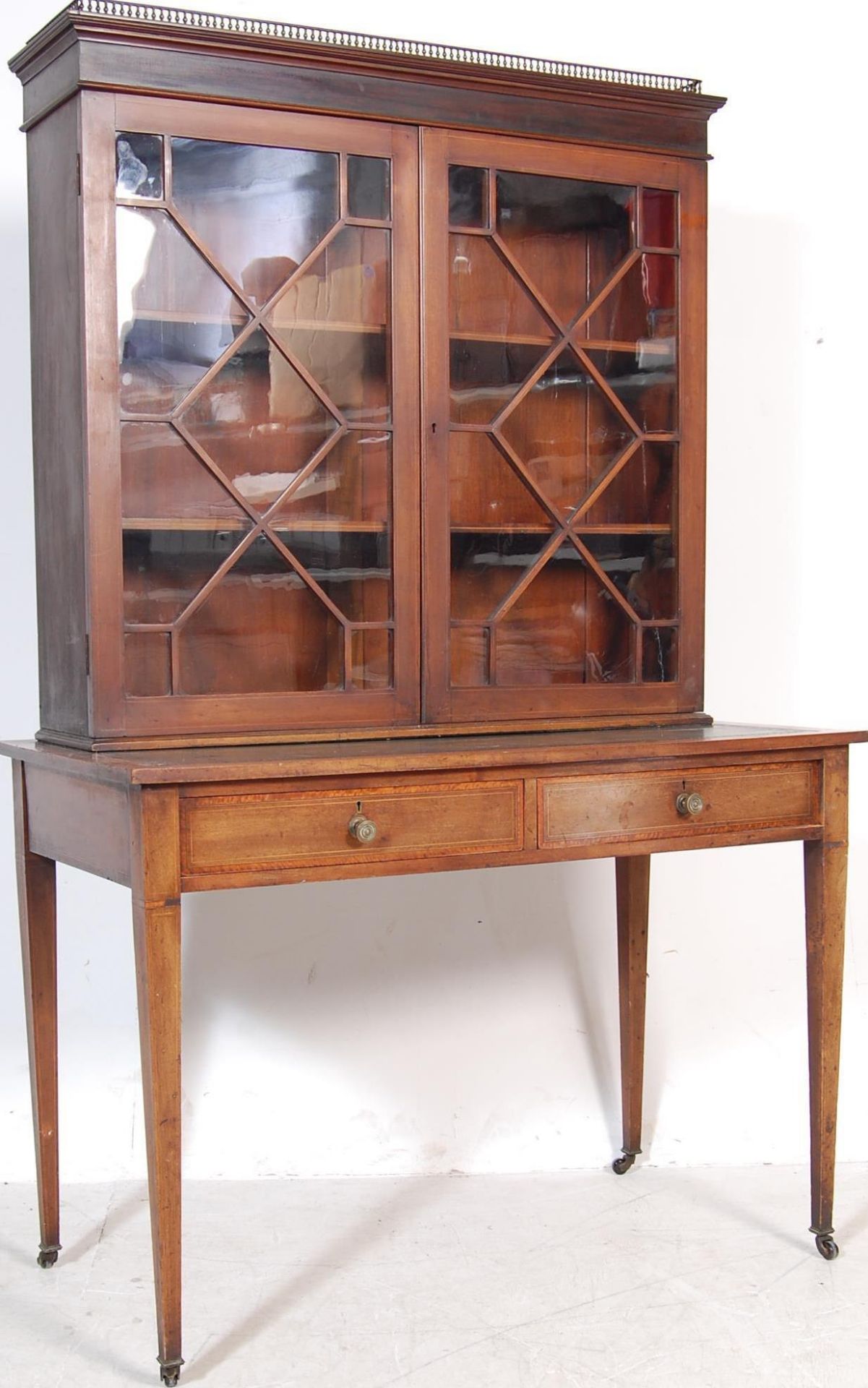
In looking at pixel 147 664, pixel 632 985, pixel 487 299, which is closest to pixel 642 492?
pixel 487 299

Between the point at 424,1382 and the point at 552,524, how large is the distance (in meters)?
1.32

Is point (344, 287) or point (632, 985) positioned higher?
point (344, 287)

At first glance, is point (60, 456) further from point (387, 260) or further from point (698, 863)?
point (698, 863)

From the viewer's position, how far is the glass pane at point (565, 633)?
8.18 feet

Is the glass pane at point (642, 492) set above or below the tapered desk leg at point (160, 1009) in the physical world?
above

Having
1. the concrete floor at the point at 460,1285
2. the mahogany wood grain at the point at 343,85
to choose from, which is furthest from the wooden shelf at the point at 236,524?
the concrete floor at the point at 460,1285

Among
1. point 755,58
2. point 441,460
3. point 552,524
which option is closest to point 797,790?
point 552,524

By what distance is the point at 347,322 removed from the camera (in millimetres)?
2352

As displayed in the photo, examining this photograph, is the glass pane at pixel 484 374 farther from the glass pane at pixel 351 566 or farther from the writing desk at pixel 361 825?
the writing desk at pixel 361 825

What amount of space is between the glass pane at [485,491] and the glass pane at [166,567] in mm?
394

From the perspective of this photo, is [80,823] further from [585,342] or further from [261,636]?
[585,342]

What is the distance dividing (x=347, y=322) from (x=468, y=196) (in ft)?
0.96

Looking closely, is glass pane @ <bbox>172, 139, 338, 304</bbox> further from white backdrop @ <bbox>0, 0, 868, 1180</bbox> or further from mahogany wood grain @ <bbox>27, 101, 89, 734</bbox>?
white backdrop @ <bbox>0, 0, 868, 1180</bbox>

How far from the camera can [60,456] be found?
2.29 metres
